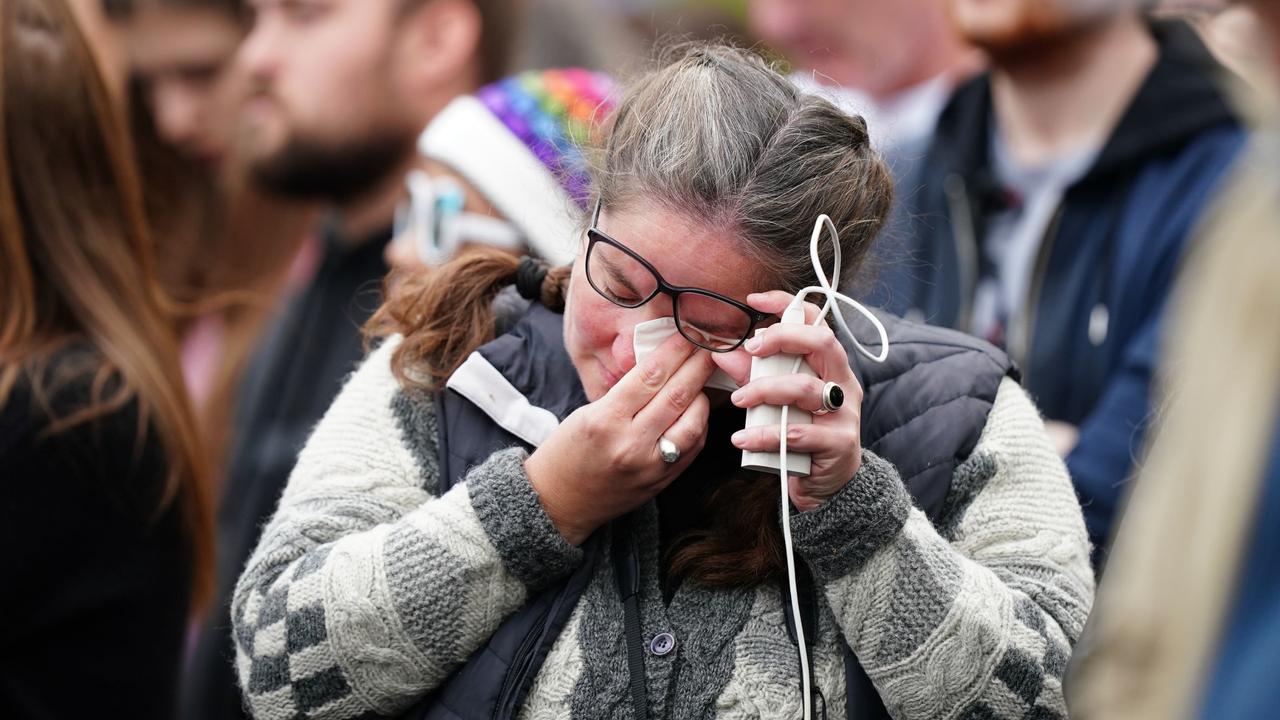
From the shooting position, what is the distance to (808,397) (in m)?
1.81

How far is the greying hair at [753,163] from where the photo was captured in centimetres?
193

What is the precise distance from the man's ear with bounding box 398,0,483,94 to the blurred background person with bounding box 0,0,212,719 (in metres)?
1.32

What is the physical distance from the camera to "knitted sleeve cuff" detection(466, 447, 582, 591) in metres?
1.89

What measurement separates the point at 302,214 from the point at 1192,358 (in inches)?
183

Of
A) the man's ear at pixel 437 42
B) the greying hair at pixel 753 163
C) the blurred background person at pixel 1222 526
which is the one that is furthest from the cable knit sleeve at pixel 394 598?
the man's ear at pixel 437 42

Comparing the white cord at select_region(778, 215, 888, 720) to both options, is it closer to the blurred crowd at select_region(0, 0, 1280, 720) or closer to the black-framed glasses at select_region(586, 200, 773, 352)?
the black-framed glasses at select_region(586, 200, 773, 352)

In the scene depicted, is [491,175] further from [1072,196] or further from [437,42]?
[1072,196]

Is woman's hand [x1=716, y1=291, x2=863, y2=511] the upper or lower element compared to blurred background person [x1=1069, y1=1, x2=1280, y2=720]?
lower

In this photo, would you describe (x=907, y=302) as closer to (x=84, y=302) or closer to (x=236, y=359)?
(x=84, y=302)

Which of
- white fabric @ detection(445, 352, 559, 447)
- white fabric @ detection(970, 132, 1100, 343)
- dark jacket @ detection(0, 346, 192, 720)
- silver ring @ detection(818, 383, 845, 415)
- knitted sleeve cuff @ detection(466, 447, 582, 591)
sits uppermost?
silver ring @ detection(818, 383, 845, 415)

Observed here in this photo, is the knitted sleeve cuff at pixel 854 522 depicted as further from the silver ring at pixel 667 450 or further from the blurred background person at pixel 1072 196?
the blurred background person at pixel 1072 196

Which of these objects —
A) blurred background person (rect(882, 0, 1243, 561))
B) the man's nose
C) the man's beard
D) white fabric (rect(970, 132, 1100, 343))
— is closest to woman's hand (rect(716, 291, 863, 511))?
blurred background person (rect(882, 0, 1243, 561))

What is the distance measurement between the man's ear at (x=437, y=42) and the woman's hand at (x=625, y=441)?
2408mm

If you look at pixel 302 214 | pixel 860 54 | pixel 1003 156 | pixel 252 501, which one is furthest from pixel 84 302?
pixel 860 54
